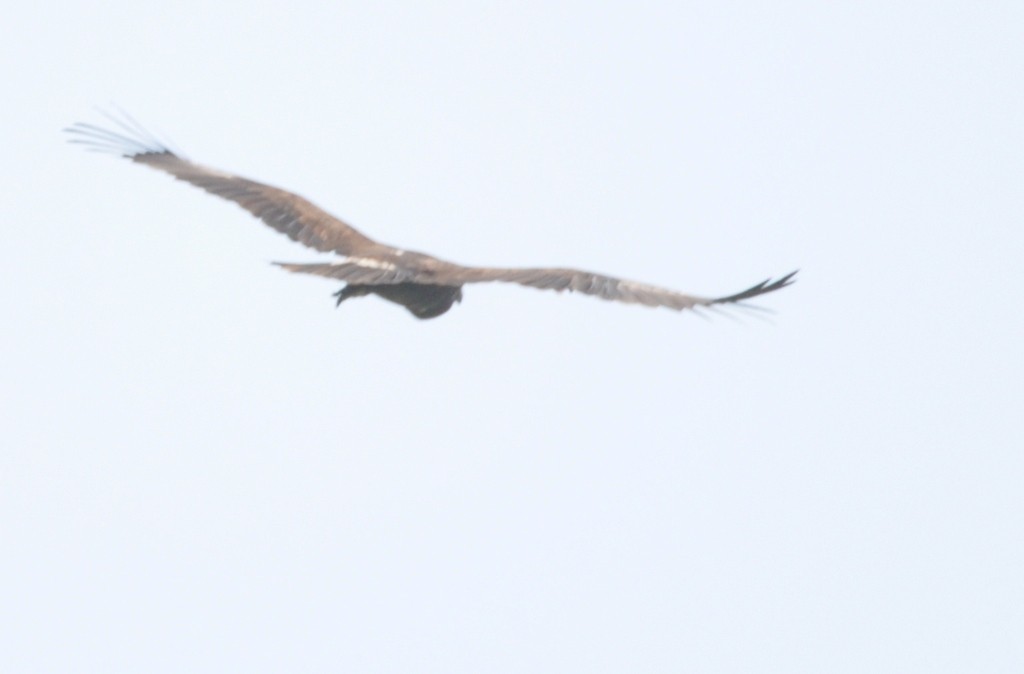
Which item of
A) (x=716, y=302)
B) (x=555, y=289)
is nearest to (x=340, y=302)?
(x=555, y=289)

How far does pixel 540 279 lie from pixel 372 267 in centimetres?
161

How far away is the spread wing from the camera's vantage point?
1794 cm

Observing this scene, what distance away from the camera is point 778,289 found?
17031mm

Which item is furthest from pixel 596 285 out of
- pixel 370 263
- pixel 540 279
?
pixel 370 263

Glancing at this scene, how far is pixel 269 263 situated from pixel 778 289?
163 inches

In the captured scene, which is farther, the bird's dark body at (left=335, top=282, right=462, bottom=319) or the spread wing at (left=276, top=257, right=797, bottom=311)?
the bird's dark body at (left=335, top=282, right=462, bottom=319)

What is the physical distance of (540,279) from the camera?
1805cm

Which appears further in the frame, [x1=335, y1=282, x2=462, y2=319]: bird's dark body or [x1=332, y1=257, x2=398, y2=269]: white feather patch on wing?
[x1=335, y1=282, x2=462, y2=319]: bird's dark body

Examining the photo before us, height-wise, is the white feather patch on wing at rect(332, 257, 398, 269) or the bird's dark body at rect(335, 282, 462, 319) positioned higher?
the white feather patch on wing at rect(332, 257, 398, 269)

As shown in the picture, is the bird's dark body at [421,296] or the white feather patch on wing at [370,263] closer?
the white feather patch on wing at [370,263]

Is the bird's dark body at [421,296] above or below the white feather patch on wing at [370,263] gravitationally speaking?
below

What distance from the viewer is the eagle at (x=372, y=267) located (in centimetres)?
1802

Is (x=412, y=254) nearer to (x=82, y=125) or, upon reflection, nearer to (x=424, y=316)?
(x=424, y=316)

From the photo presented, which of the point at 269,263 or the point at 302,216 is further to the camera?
the point at 302,216
